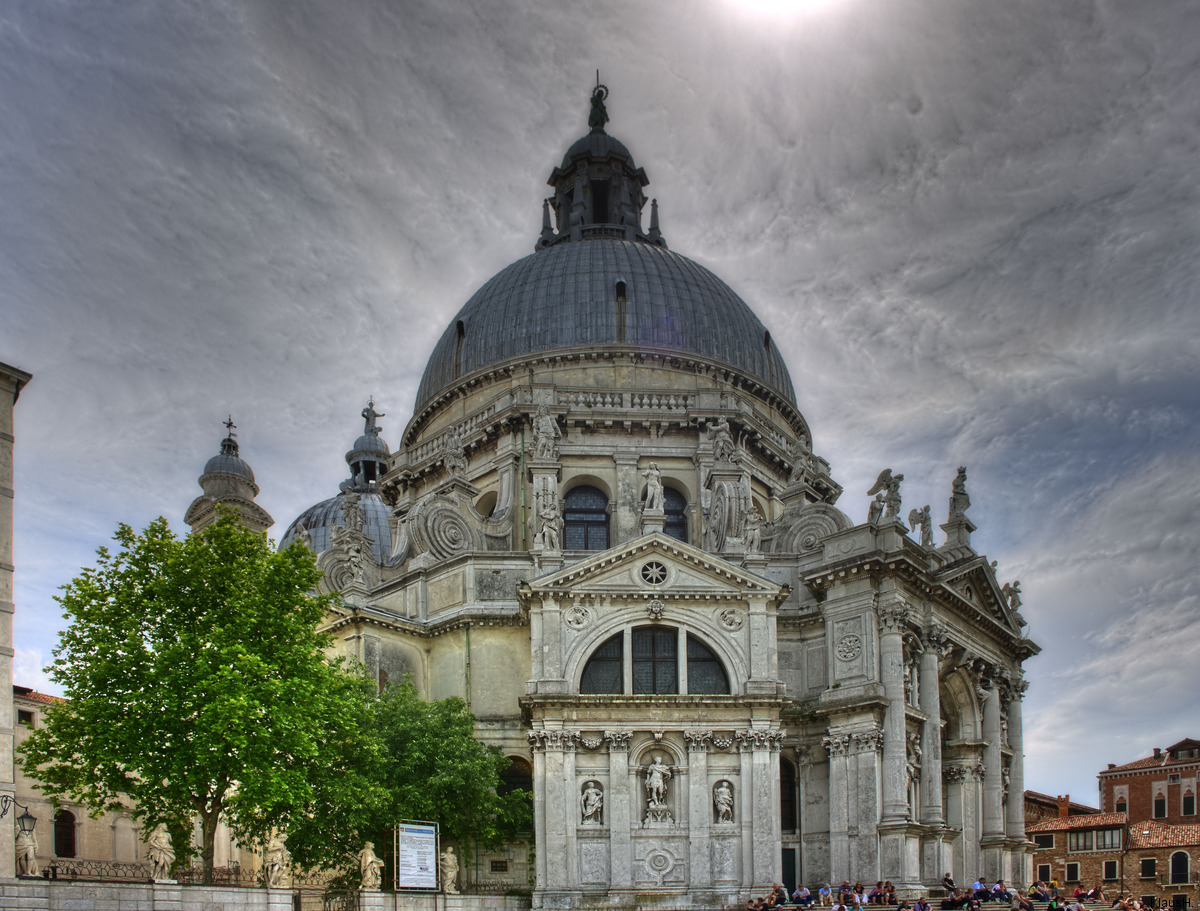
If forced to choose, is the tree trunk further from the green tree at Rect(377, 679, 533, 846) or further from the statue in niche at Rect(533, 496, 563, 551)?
the statue in niche at Rect(533, 496, 563, 551)

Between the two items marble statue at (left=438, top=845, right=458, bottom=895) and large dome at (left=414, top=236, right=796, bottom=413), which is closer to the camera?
marble statue at (left=438, top=845, right=458, bottom=895)

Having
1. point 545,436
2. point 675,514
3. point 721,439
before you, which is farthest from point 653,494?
point 675,514

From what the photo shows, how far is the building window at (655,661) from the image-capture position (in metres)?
40.1

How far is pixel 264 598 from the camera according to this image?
32.2 metres

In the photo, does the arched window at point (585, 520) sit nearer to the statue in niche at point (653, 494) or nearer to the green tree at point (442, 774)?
the statue in niche at point (653, 494)

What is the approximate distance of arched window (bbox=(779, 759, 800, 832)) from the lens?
4256cm

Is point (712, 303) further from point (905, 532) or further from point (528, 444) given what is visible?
point (905, 532)

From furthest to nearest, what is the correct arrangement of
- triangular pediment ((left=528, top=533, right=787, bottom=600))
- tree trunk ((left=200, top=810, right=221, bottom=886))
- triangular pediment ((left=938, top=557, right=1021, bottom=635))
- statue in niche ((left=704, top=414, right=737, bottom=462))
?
statue in niche ((left=704, top=414, right=737, bottom=462)), triangular pediment ((left=938, top=557, right=1021, bottom=635)), triangular pediment ((left=528, top=533, right=787, bottom=600)), tree trunk ((left=200, top=810, right=221, bottom=886))

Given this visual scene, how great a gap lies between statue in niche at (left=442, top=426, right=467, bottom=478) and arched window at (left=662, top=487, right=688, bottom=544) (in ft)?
27.6

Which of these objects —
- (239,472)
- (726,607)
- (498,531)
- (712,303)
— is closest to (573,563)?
(726,607)

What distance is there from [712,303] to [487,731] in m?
23.5

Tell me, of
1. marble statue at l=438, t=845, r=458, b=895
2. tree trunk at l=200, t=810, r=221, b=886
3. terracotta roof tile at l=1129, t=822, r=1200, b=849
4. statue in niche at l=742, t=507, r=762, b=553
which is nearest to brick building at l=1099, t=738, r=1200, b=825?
terracotta roof tile at l=1129, t=822, r=1200, b=849

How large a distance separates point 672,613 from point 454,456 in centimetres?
1426

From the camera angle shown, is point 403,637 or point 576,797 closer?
point 576,797
